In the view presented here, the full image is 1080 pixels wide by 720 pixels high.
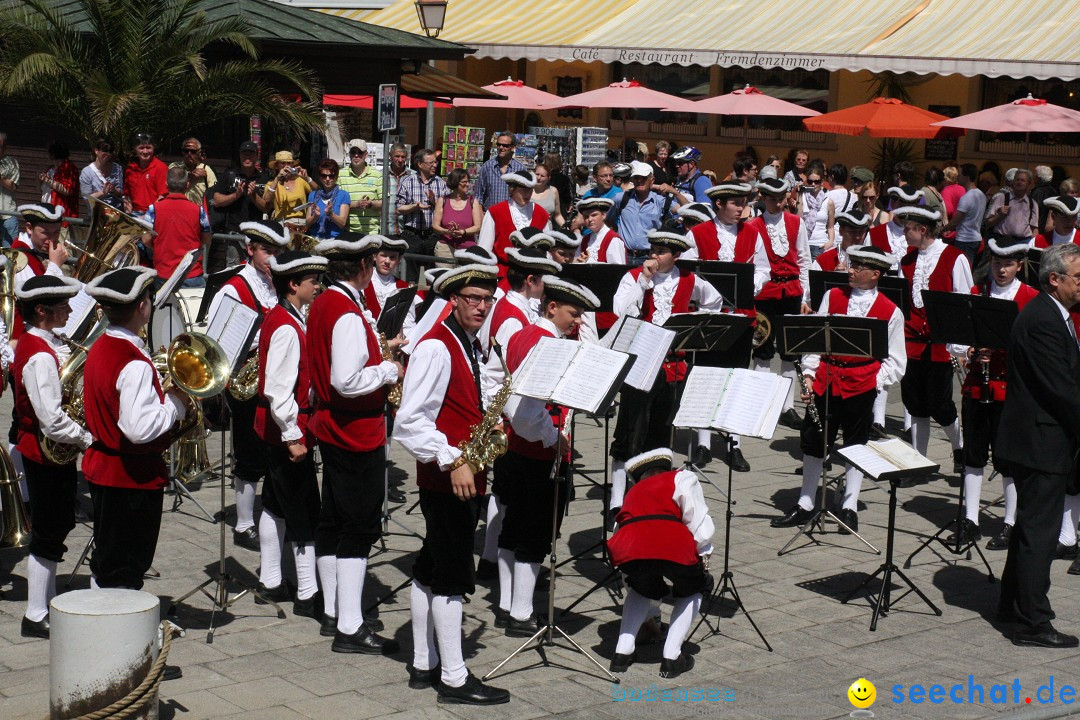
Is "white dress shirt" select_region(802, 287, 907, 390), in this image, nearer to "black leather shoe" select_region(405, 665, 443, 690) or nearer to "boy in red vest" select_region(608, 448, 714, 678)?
"boy in red vest" select_region(608, 448, 714, 678)

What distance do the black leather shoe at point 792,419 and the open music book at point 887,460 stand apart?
4.70 metres

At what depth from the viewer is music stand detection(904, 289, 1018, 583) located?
890 centimetres

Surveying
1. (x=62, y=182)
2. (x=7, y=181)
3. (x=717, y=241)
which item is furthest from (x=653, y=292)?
(x=7, y=181)

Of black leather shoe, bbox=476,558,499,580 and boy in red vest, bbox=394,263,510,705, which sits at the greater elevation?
boy in red vest, bbox=394,263,510,705

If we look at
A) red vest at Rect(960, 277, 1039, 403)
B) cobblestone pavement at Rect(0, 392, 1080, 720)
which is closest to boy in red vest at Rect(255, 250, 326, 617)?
cobblestone pavement at Rect(0, 392, 1080, 720)

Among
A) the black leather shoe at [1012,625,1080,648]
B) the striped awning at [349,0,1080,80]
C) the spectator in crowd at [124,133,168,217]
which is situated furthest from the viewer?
the striped awning at [349,0,1080,80]

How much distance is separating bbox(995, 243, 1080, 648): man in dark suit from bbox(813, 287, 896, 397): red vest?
72.0 inches

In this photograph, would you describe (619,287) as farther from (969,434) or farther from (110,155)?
(110,155)

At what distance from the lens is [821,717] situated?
21.5 feet

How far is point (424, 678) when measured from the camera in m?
6.73

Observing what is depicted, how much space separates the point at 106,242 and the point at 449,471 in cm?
481

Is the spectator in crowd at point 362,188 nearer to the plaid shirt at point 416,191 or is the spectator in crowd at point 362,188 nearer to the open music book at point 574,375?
the plaid shirt at point 416,191

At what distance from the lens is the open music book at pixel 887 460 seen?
7789mm

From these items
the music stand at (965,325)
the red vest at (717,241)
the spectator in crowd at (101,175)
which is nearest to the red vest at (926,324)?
the music stand at (965,325)
